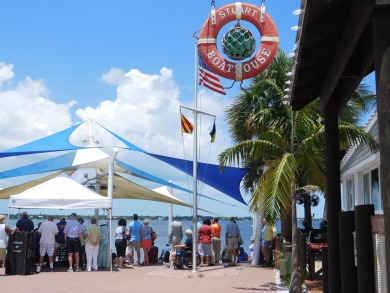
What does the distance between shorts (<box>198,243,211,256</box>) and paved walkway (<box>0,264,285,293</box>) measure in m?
0.79

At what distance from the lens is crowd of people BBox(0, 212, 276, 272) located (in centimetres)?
1669

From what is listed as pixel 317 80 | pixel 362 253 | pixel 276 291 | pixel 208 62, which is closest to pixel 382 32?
pixel 362 253

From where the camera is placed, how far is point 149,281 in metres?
14.2

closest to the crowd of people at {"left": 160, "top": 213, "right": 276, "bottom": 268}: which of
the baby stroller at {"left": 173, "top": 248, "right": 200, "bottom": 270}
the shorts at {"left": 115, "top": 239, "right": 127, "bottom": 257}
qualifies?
the baby stroller at {"left": 173, "top": 248, "right": 200, "bottom": 270}

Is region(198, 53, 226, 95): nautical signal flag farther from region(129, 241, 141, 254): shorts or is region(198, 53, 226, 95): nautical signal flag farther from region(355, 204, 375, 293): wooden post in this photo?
region(355, 204, 375, 293): wooden post

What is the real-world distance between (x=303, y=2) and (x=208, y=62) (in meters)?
9.57

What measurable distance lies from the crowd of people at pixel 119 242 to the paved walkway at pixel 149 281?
624 mm

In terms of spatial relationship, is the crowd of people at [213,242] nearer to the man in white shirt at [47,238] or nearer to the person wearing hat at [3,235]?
the man in white shirt at [47,238]

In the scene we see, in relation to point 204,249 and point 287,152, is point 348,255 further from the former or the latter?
point 204,249

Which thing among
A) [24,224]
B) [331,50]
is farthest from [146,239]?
[331,50]

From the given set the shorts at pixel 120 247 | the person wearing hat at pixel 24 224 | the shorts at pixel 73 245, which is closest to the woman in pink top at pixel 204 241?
the shorts at pixel 120 247

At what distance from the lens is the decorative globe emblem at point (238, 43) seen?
46.0 ft

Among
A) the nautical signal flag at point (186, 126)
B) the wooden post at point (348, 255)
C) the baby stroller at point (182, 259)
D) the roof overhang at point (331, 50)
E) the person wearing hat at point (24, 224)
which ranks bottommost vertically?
the baby stroller at point (182, 259)

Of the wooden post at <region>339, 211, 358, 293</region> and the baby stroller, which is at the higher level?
the wooden post at <region>339, 211, 358, 293</region>
